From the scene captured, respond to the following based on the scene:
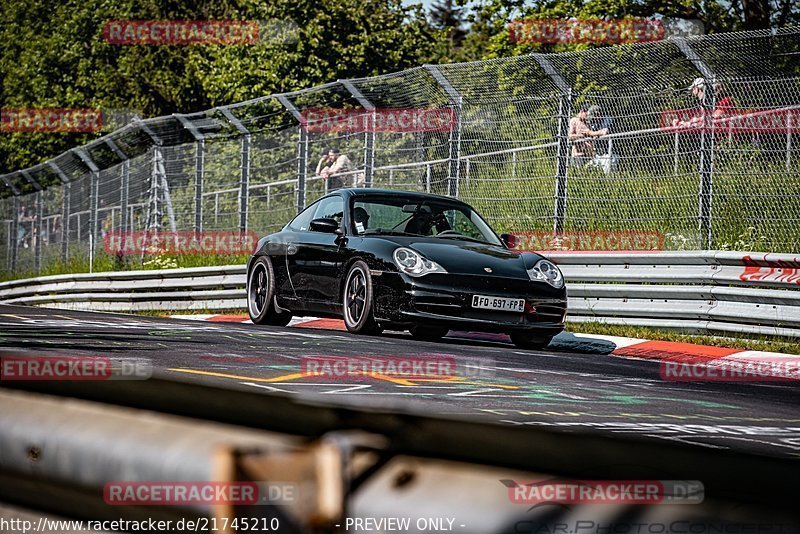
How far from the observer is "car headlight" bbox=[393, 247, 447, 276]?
10539mm

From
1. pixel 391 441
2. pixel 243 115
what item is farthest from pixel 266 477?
pixel 243 115

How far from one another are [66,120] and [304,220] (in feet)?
114

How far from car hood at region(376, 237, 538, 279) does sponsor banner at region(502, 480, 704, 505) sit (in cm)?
897

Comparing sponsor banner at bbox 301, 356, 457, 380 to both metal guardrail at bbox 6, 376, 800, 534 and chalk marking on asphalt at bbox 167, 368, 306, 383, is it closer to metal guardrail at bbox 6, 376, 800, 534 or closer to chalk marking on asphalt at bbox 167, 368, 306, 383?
chalk marking on asphalt at bbox 167, 368, 306, 383

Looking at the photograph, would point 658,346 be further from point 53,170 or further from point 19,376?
point 53,170

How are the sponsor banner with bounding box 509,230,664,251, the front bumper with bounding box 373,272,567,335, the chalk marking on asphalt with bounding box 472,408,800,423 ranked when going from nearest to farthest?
the chalk marking on asphalt with bounding box 472,408,800,423, the front bumper with bounding box 373,272,567,335, the sponsor banner with bounding box 509,230,664,251

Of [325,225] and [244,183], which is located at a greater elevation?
[244,183]

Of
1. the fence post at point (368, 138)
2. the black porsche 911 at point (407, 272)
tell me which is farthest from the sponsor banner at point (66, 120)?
the black porsche 911 at point (407, 272)

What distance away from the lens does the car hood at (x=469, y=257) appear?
10633 millimetres

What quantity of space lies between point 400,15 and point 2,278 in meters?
14.0

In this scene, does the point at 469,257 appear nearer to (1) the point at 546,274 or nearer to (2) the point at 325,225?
(1) the point at 546,274

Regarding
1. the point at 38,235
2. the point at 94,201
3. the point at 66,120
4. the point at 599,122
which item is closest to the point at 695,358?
the point at 599,122

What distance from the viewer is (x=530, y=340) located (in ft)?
37.4

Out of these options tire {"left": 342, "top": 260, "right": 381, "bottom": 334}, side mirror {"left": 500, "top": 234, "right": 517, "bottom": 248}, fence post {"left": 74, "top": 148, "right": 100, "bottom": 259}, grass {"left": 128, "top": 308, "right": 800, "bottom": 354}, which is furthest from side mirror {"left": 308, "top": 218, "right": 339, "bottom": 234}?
fence post {"left": 74, "top": 148, "right": 100, "bottom": 259}
